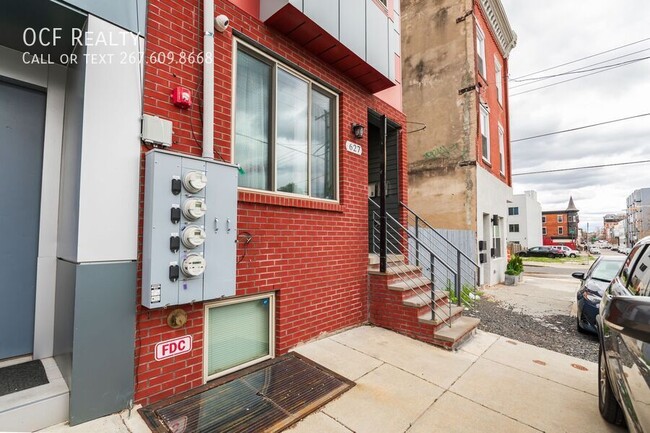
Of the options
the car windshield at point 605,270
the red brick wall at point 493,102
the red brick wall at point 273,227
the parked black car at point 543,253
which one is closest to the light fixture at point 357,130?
the red brick wall at point 273,227

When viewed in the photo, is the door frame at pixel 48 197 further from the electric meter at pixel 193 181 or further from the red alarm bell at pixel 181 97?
the electric meter at pixel 193 181

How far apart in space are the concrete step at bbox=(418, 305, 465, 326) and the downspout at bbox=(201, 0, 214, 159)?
11.0 feet

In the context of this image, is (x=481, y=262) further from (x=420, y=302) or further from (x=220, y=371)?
(x=220, y=371)

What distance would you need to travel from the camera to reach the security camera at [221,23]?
3135 mm

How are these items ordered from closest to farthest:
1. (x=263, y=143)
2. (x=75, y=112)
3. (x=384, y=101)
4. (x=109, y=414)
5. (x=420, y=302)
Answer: (x=109, y=414), (x=75, y=112), (x=263, y=143), (x=420, y=302), (x=384, y=101)

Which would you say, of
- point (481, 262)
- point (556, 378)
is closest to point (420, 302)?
point (556, 378)

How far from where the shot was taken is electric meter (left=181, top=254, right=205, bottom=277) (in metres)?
2.58

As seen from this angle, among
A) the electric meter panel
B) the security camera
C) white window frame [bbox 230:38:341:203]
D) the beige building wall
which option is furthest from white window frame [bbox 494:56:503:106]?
the electric meter panel

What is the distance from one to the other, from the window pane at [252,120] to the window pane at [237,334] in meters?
1.37

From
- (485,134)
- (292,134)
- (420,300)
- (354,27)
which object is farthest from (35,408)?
(485,134)

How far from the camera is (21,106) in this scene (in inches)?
109

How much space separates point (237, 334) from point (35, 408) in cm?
160

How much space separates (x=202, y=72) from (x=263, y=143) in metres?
0.99

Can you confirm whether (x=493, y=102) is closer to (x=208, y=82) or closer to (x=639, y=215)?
(x=208, y=82)
